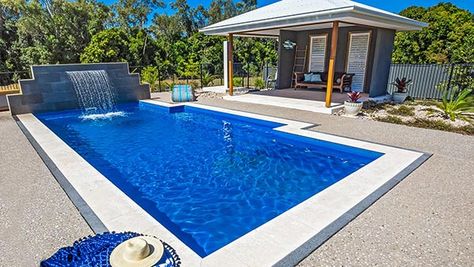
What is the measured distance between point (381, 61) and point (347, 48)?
59.8 inches

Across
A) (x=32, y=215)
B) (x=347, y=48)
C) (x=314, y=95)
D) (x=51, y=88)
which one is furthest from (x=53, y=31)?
(x=32, y=215)

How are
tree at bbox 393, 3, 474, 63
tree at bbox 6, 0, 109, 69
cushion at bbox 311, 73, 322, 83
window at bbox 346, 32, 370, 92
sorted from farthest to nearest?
tree at bbox 6, 0, 109, 69 → tree at bbox 393, 3, 474, 63 → cushion at bbox 311, 73, 322, 83 → window at bbox 346, 32, 370, 92

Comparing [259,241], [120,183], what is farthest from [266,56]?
[259,241]

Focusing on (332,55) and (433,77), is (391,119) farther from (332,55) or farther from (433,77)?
(433,77)

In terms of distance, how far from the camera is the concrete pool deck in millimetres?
2334

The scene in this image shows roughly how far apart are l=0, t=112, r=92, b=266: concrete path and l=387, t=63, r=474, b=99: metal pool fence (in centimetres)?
1217

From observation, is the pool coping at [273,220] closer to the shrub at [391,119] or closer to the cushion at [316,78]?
the shrub at [391,119]

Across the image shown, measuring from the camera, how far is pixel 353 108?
785cm

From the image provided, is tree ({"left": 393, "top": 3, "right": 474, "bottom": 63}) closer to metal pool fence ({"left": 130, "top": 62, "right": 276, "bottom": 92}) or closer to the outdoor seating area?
the outdoor seating area

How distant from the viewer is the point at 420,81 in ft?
38.9

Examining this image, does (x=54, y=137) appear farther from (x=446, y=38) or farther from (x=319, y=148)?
(x=446, y=38)

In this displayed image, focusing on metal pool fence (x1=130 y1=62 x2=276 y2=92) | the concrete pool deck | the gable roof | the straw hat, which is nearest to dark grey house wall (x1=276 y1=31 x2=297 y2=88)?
metal pool fence (x1=130 y1=62 x2=276 y2=92)

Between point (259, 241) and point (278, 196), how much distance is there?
61.8 inches

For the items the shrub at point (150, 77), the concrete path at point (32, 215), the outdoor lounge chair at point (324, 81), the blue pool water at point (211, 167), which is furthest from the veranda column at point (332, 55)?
the shrub at point (150, 77)
